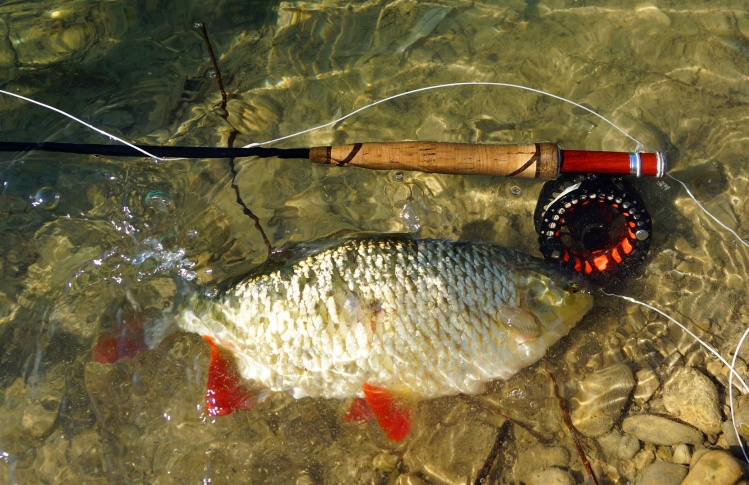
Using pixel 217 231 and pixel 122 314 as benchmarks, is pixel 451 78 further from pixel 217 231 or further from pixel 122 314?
pixel 122 314

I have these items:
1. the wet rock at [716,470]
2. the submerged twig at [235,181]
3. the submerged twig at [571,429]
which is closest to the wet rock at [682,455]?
the wet rock at [716,470]

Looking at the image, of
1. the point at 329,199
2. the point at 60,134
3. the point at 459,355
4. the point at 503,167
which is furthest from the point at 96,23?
the point at 459,355

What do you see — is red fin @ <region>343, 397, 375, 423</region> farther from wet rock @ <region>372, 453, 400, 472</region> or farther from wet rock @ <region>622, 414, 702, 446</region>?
wet rock @ <region>622, 414, 702, 446</region>

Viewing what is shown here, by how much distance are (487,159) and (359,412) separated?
1.89 meters

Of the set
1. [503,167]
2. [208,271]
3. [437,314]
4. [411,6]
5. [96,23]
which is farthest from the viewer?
[411,6]

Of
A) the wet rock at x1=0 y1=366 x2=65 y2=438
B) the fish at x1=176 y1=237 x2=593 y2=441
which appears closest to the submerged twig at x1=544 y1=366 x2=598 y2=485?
the fish at x1=176 y1=237 x2=593 y2=441

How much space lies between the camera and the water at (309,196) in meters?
3.80

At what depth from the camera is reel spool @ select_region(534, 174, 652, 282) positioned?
3.81 m

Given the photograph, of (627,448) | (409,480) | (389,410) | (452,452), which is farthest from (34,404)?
(627,448)

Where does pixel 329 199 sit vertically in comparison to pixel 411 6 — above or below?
below

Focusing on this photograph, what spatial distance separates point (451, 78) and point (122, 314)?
3.28 meters

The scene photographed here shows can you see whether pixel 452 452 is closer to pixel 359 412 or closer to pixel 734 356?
pixel 359 412

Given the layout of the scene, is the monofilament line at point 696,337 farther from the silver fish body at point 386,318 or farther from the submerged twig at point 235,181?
the submerged twig at point 235,181

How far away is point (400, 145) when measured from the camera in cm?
388
